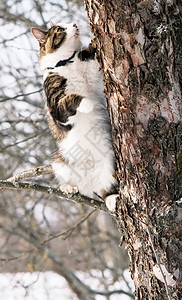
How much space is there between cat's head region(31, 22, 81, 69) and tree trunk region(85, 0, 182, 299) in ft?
2.73

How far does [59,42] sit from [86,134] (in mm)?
735

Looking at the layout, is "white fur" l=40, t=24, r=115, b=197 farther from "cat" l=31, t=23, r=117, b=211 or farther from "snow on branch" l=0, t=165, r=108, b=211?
"snow on branch" l=0, t=165, r=108, b=211

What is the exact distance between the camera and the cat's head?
2342 millimetres

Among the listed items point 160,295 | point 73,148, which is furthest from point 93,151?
point 160,295

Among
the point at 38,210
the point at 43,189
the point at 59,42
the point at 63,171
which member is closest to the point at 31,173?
the point at 63,171

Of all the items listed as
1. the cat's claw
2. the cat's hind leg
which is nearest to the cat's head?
the cat's hind leg

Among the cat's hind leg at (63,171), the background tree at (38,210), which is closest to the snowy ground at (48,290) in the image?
the background tree at (38,210)

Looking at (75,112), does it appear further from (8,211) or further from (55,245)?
(55,245)

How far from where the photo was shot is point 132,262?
1.58 m

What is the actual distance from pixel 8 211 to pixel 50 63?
3.34 meters

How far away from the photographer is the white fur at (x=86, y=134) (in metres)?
2.14

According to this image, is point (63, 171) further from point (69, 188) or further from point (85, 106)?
point (85, 106)

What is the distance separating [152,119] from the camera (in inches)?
58.1

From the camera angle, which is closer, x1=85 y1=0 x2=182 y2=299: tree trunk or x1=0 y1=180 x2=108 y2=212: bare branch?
x1=85 y1=0 x2=182 y2=299: tree trunk
